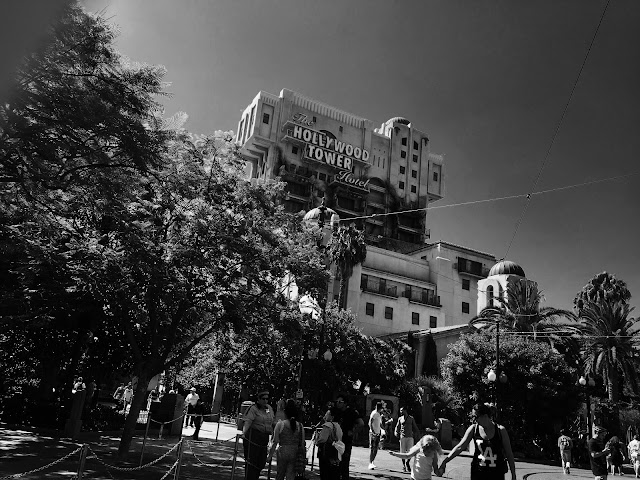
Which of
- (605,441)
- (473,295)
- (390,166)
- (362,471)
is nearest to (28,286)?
(362,471)

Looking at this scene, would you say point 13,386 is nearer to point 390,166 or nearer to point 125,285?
point 125,285

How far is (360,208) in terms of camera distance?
285ft

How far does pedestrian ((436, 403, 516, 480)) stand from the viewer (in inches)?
252

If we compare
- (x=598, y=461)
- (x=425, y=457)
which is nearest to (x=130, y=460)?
(x=425, y=457)

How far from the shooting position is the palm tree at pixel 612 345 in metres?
32.6

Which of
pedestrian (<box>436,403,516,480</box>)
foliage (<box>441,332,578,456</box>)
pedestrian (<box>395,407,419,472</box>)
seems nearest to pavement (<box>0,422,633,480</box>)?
pedestrian (<box>395,407,419,472</box>)

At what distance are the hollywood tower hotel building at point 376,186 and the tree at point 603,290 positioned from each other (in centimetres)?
1448

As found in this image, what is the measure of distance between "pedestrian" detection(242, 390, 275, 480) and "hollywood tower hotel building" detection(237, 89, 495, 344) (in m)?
45.1

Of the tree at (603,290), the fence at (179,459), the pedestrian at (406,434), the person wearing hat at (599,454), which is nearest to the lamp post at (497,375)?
the pedestrian at (406,434)

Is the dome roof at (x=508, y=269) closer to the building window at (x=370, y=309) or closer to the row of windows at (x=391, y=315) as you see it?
the row of windows at (x=391, y=315)

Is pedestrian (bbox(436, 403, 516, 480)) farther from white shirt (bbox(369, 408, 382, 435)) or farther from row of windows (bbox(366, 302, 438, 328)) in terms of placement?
row of windows (bbox(366, 302, 438, 328))

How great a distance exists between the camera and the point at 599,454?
10320 mm

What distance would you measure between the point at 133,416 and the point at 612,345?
31164mm

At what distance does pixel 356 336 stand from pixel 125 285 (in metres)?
24.0
